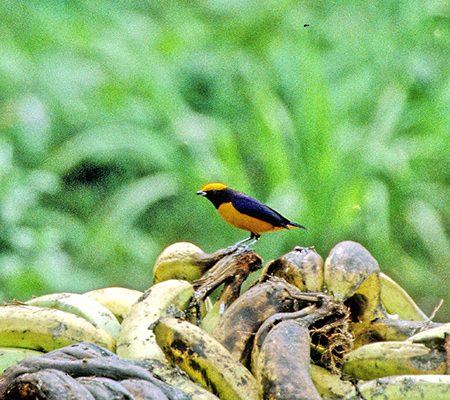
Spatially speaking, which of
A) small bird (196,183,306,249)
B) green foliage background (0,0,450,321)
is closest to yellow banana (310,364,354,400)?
small bird (196,183,306,249)

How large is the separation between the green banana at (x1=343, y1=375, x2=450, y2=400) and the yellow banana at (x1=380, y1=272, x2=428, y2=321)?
1.21ft

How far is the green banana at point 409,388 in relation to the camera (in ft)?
2.09

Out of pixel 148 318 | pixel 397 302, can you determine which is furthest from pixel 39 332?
pixel 397 302

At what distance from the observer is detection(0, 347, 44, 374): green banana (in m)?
0.72

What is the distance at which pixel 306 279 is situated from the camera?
0.90m

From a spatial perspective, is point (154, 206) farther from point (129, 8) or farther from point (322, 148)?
point (129, 8)

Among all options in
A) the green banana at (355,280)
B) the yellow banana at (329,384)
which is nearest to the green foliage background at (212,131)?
the green banana at (355,280)

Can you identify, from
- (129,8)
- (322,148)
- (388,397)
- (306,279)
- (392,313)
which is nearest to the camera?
(388,397)

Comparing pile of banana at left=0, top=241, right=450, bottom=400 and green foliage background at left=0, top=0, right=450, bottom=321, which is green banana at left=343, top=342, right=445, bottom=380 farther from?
green foliage background at left=0, top=0, right=450, bottom=321

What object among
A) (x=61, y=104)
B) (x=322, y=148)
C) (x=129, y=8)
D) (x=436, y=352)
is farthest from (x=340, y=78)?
(x=436, y=352)

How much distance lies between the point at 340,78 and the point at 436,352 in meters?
1.29

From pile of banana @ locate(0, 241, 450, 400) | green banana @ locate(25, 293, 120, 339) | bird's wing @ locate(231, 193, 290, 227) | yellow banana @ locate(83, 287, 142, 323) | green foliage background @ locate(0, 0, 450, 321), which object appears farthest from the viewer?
green foliage background @ locate(0, 0, 450, 321)

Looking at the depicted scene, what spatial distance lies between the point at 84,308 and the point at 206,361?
0.26 metres

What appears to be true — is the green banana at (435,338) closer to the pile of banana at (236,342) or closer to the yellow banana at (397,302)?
the pile of banana at (236,342)
